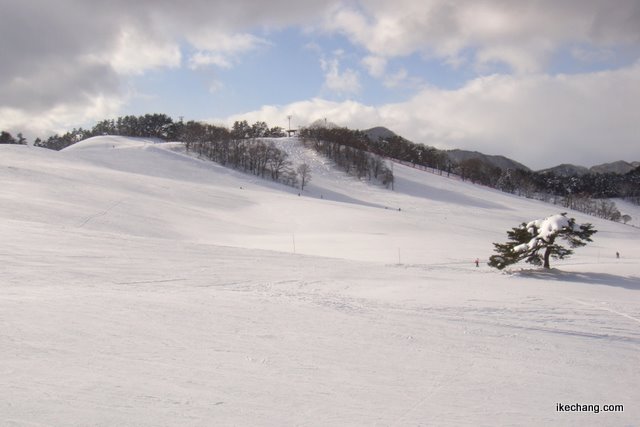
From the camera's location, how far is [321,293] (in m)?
15.8

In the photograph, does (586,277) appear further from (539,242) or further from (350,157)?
(350,157)

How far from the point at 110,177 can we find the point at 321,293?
46.2 m

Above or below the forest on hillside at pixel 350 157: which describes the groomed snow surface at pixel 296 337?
below

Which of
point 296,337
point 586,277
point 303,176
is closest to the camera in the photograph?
point 296,337

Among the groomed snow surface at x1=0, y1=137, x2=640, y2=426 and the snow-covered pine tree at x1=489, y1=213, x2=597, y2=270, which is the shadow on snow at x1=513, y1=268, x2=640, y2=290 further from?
the snow-covered pine tree at x1=489, y1=213, x2=597, y2=270

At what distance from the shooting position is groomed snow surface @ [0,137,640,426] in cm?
681

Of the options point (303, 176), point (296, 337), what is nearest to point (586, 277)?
point (296, 337)

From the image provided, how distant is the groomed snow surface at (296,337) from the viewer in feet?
22.4

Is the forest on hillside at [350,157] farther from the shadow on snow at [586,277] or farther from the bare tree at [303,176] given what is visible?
the shadow on snow at [586,277]

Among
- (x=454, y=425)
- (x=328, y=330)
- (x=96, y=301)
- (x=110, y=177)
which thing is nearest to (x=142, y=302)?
(x=96, y=301)

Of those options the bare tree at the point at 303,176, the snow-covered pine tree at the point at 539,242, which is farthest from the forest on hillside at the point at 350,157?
the snow-covered pine tree at the point at 539,242

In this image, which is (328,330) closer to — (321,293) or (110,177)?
(321,293)

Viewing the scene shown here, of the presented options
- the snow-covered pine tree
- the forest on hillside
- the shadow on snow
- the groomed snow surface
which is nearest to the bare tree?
the forest on hillside

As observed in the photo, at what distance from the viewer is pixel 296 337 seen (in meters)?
10.2
